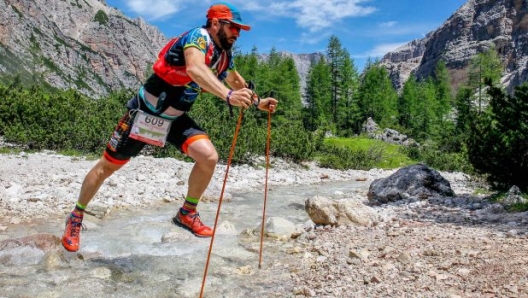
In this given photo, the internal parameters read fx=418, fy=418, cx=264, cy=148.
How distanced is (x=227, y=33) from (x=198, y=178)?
1.89 meters

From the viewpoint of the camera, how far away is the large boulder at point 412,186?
9.69 meters

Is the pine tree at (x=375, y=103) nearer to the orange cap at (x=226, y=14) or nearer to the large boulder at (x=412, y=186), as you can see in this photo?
the large boulder at (x=412, y=186)

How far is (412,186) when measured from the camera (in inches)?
388

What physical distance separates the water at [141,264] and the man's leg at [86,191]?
0.14 metres

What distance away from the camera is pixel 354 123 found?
212 feet

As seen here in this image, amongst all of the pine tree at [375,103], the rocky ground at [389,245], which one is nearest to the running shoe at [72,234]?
the rocky ground at [389,245]

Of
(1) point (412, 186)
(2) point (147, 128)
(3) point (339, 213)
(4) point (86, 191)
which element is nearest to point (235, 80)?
(2) point (147, 128)

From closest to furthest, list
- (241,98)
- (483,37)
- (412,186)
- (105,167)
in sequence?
(241,98) → (105,167) → (412,186) → (483,37)

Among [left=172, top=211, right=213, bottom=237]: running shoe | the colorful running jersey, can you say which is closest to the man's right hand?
the colorful running jersey

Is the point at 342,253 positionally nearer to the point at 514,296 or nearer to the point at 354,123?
the point at 514,296

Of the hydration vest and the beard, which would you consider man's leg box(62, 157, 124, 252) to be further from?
the beard

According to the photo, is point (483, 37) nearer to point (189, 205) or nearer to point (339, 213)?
point (339, 213)

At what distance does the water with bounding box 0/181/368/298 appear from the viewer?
4.34m

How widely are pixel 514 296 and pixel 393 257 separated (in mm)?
1434
